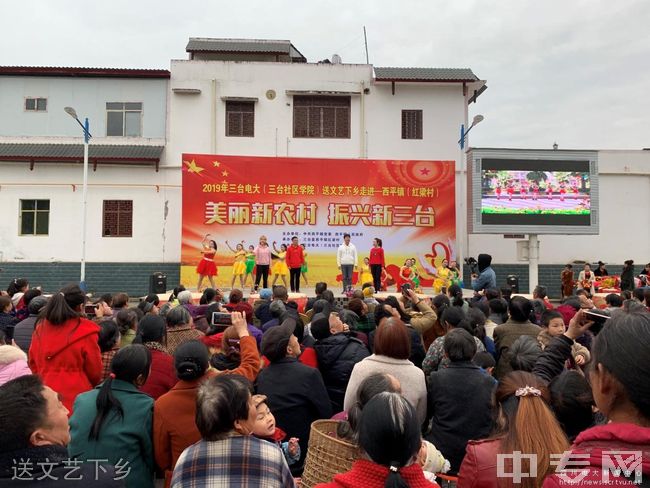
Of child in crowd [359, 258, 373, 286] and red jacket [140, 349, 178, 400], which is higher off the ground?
child in crowd [359, 258, 373, 286]

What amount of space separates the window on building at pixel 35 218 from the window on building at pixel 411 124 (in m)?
12.7

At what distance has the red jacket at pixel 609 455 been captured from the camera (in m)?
1.22

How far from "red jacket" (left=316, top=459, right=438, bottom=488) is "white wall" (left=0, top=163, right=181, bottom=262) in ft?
54.8

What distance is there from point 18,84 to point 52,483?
65.7 feet

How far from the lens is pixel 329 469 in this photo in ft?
7.05

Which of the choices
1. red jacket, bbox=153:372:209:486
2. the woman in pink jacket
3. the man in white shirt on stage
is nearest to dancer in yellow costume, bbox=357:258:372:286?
the man in white shirt on stage

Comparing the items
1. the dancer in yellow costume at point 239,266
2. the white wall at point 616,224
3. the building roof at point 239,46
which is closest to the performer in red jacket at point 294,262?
the dancer in yellow costume at point 239,266

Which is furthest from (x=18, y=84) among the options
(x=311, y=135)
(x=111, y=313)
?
(x=111, y=313)

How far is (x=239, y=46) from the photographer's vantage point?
1955 centimetres

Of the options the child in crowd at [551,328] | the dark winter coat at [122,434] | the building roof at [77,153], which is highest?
the building roof at [77,153]

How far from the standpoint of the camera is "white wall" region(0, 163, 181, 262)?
1728 centimetres

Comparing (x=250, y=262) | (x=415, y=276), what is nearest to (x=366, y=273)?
(x=415, y=276)

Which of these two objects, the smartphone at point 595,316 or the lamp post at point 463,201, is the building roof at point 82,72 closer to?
the lamp post at point 463,201

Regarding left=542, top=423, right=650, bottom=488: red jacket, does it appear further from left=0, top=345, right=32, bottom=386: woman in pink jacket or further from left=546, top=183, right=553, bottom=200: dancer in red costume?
left=546, top=183, right=553, bottom=200: dancer in red costume
